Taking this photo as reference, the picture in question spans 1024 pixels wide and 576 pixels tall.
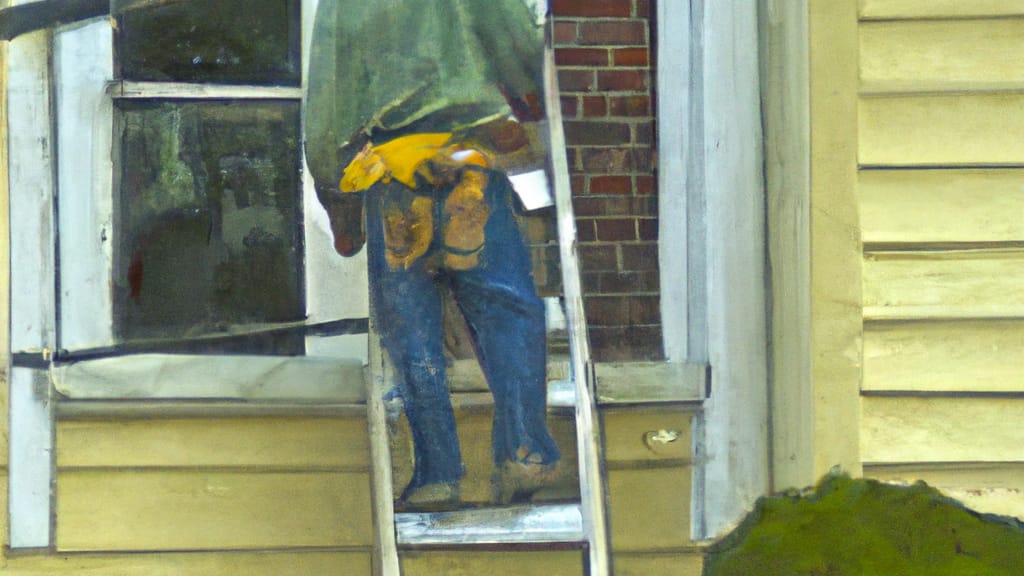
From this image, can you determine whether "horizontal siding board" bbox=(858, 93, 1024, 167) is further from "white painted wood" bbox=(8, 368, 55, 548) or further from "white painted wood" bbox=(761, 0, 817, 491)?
"white painted wood" bbox=(8, 368, 55, 548)

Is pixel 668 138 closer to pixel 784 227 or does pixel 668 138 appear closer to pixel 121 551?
pixel 784 227

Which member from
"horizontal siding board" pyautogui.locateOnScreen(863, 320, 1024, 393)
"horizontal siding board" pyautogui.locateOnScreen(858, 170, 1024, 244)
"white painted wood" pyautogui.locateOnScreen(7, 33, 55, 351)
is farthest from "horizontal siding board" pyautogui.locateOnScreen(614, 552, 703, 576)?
"white painted wood" pyautogui.locateOnScreen(7, 33, 55, 351)

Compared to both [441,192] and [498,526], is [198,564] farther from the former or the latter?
[441,192]

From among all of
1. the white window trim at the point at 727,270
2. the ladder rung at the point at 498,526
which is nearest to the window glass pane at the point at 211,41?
the white window trim at the point at 727,270

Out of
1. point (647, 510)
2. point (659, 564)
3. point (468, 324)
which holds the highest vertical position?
point (468, 324)

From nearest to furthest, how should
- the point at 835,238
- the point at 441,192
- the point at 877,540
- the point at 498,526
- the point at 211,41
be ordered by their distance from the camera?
the point at 877,540
the point at 498,526
the point at 441,192
the point at 835,238
the point at 211,41

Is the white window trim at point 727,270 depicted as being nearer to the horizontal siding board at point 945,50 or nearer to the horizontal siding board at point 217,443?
the horizontal siding board at point 945,50

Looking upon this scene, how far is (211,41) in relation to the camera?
2.85 metres

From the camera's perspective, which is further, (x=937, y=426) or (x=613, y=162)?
(x=613, y=162)

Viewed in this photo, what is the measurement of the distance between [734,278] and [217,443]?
1.40 metres

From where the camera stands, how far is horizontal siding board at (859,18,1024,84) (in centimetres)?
276

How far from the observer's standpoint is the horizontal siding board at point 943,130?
276 centimetres

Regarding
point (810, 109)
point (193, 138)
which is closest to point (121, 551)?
point (193, 138)

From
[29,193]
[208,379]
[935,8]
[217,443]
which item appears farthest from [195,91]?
[935,8]
